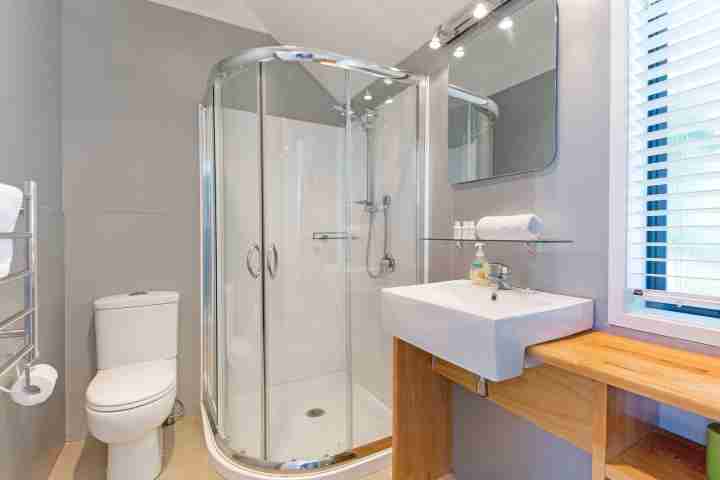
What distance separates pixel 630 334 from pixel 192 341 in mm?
2183

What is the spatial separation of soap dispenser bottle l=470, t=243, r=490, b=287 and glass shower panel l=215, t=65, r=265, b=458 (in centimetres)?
104

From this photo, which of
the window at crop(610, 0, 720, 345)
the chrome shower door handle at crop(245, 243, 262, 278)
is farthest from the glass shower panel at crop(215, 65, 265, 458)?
the window at crop(610, 0, 720, 345)

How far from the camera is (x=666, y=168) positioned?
93 cm

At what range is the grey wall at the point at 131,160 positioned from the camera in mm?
1840

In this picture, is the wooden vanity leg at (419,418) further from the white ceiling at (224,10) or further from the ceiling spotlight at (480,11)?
the white ceiling at (224,10)

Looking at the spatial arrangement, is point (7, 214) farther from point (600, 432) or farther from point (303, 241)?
point (600, 432)

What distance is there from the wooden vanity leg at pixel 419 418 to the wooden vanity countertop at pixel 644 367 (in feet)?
1.91

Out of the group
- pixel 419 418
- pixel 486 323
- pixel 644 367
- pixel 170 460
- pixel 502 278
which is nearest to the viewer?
pixel 644 367

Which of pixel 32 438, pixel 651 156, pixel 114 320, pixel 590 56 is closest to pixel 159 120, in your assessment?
pixel 114 320

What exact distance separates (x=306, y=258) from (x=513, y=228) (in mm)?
1328

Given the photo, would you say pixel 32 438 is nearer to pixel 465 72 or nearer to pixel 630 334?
pixel 630 334

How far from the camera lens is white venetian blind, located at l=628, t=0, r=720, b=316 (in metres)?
0.84

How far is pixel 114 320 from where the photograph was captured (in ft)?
5.83

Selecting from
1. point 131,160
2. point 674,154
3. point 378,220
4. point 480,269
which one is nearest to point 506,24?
point 674,154
